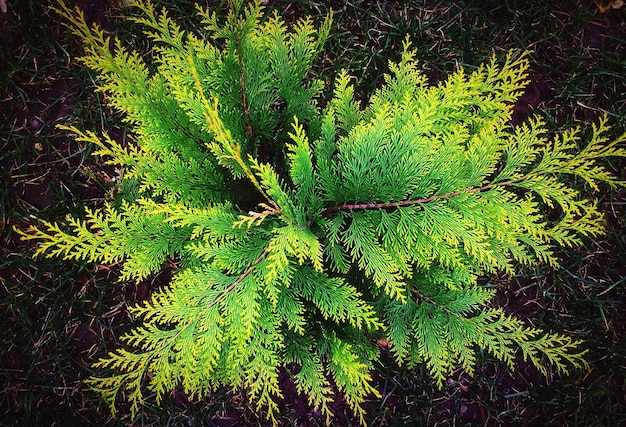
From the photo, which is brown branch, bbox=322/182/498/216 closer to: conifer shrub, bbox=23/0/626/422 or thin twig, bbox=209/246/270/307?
conifer shrub, bbox=23/0/626/422

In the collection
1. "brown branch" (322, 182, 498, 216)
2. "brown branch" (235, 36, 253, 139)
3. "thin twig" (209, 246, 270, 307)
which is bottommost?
"brown branch" (322, 182, 498, 216)

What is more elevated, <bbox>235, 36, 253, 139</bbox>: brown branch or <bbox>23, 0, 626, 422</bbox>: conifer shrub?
<bbox>235, 36, 253, 139</bbox>: brown branch

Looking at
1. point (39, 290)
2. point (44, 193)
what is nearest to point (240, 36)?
point (44, 193)

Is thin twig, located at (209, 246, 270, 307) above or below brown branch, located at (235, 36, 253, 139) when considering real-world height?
below

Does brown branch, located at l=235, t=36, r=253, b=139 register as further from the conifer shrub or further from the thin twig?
the thin twig

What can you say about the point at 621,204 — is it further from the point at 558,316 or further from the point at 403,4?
the point at 403,4

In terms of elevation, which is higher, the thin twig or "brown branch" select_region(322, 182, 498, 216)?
the thin twig

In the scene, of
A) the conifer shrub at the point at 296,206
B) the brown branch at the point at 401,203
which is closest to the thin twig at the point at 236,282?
the conifer shrub at the point at 296,206

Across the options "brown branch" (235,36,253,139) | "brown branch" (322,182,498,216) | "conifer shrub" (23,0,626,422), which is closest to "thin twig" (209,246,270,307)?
"conifer shrub" (23,0,626,422)

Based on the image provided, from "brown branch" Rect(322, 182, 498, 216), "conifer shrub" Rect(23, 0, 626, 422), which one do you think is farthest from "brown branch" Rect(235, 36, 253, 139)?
"brown branch" Rect(322, 182, 498, 216)

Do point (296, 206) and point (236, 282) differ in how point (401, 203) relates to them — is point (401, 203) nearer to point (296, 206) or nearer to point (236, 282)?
point (296, 206)

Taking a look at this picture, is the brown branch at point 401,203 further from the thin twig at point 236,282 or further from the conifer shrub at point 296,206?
the thin twig at point 236,282

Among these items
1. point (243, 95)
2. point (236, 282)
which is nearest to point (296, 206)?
point (236, 282)
